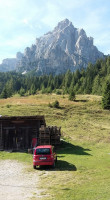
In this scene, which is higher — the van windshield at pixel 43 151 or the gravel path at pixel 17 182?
the van windshield at pixel 43 151

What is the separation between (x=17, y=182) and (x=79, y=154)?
12.1 metres

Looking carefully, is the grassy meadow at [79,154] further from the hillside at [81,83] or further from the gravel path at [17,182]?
the hillside at [81,83]

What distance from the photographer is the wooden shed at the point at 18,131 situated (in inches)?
1088

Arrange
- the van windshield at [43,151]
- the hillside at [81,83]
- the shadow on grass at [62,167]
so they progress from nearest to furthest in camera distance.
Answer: the shadow on grass at [62,167] → the van windshield at [43,151] → the hillside at [81,83]

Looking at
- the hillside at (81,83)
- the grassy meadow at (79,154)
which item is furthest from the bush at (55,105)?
the hillside at (81,83)

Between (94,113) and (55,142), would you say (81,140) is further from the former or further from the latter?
(94,113)

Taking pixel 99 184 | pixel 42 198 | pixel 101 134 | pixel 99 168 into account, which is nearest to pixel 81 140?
pixel 101 134

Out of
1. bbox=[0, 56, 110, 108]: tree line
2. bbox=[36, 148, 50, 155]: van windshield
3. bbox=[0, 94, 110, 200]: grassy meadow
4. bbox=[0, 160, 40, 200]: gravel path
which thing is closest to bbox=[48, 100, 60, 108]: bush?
bbox=[0, 94, 110, 200]: grassy meadow

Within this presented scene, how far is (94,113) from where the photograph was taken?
56438 millimetres

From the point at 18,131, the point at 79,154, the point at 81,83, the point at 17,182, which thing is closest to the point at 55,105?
the point at 18,131

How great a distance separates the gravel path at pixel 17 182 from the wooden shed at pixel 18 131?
9009mm

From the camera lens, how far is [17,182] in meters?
12.7

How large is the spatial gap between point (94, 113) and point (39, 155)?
4211 centimetres

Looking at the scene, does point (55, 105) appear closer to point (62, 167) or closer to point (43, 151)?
point (62, 167)
